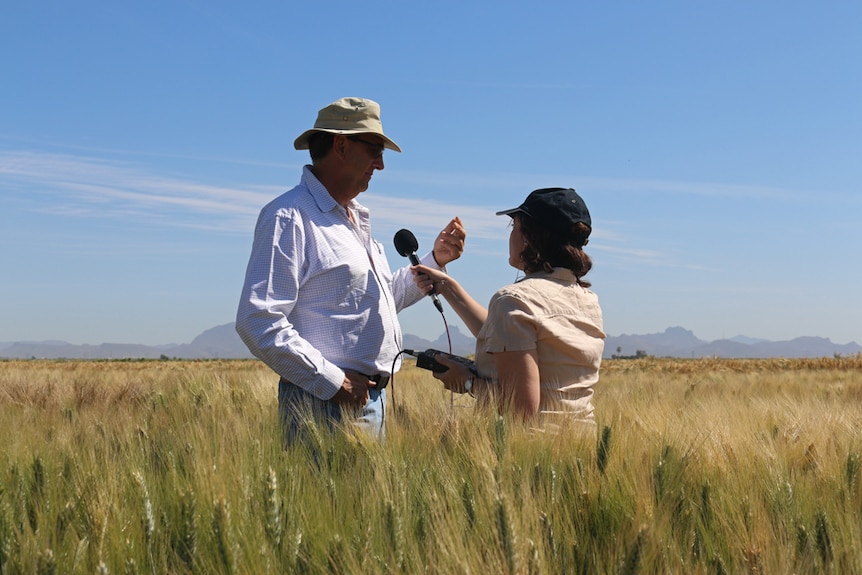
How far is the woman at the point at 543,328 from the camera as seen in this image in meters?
3.13

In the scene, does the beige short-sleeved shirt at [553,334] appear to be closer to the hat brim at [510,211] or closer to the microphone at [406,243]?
the hat brim at [510,211]

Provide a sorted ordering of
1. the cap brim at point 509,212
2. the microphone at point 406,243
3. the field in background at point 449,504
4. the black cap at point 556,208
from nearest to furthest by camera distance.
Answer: the field in background at point 449,504 < the black cap at point 556,208 < the cap brim at point 509,212 < the microphone at point 406,243

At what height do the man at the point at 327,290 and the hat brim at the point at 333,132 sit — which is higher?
the hat brim at the point at 333,132

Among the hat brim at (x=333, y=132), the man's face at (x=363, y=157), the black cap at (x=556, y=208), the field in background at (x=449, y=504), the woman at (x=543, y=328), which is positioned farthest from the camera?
the man's face at (x=363, y=157)

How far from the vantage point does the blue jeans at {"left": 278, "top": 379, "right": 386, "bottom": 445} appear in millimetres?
3428

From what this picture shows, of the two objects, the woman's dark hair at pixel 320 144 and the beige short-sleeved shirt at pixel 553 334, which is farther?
the woman's dark hair at pixel 320 144

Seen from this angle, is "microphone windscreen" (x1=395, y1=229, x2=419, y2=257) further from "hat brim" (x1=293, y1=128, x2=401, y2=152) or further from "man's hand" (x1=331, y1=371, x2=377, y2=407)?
"man's hand" (x1=331, y1=371, x2=377, y2=407)

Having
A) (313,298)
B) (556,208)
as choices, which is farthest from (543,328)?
(313,298)

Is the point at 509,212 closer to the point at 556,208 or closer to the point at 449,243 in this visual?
the point at 556,208

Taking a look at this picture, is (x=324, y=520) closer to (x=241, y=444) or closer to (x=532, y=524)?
(x=532, y=524)

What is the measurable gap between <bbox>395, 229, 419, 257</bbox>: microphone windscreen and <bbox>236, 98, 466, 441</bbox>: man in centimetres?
39

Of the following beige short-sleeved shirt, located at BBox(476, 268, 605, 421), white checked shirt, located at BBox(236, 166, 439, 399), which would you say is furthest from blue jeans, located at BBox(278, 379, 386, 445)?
beige short-sleeved shirt, located at BBox(476, 268, 605, 421)

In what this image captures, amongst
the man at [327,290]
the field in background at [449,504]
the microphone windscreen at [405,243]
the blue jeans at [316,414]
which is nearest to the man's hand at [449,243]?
the microphone windscreen at [405,243]

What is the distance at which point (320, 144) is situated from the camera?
12.6 feet
